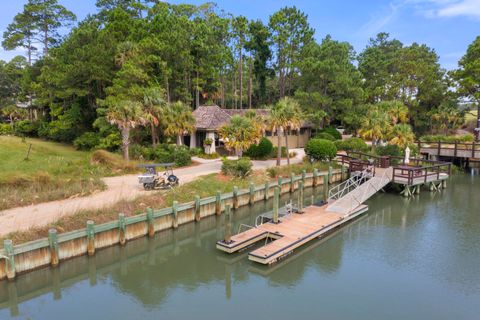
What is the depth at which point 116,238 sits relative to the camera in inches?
674

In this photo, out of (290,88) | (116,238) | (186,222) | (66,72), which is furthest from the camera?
(290,88)

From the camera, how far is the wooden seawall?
1387cm

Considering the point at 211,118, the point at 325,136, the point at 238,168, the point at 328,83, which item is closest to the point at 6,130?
the point at 211,118

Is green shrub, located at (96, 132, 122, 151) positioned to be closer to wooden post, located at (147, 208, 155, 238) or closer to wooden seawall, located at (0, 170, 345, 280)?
wooden seawall, located at (0, 170, 345, 280)

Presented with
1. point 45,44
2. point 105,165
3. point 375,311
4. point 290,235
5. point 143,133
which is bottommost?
point 375,311

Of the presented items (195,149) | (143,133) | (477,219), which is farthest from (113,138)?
(477,219)

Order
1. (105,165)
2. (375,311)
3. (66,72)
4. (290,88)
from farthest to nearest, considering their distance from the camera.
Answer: (290,88) < (66,72) < (105,165) < (375,311)

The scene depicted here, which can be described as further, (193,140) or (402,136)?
(193,140)

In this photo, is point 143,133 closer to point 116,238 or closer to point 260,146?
point 260,146

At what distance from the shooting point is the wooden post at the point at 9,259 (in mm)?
13197

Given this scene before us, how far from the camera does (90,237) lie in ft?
52.3

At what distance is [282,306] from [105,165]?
767 inches

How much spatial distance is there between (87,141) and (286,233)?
29901 millimetres

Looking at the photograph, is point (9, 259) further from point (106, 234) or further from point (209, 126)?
point (209, 126)
